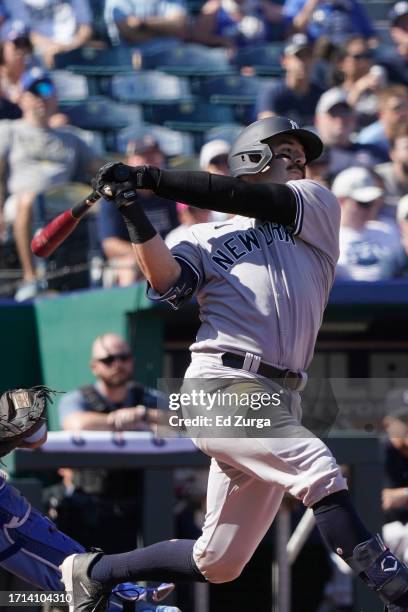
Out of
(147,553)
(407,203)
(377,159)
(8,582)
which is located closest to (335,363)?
(407,203)

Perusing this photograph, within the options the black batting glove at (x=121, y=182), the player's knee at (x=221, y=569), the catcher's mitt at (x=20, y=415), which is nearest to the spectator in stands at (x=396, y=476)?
the player's knee at (x=221, y=569)

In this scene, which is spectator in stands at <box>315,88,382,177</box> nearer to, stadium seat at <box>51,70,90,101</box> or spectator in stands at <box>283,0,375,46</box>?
spectator in stands at <box>283,0,375,46</box>

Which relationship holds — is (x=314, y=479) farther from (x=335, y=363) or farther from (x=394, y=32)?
(x=394, y=32)

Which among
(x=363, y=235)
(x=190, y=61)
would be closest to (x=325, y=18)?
(x=190, y=61)

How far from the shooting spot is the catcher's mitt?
156 inches

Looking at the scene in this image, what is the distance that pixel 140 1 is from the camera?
32.2 ft

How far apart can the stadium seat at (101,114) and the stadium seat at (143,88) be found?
0.20 m

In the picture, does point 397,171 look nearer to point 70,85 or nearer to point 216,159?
point 216,159

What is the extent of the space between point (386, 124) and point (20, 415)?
16.9 feet

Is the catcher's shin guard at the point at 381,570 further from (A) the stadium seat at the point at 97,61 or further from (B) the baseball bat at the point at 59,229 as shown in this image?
(A) the stadium seat at the point at 97,61

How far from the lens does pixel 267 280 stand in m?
3.72

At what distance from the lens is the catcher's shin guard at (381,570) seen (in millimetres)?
3400

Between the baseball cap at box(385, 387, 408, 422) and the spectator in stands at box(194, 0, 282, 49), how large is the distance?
4795 millimetres

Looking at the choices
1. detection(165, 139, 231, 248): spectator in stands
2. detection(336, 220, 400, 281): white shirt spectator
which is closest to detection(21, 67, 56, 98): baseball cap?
detection(165, 139, 231, 248): spectator in stands
